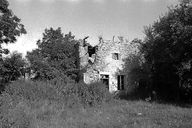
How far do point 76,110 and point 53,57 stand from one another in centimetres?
2087

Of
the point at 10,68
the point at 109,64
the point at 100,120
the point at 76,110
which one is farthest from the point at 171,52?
the point at 10,68

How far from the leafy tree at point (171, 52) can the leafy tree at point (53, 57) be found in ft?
36.0

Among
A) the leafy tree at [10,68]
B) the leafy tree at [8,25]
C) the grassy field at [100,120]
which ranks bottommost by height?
the grassy field at [100,120]

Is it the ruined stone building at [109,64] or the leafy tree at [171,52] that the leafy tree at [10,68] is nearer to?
the ruined stone building at [109,64]

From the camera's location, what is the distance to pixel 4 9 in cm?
2123

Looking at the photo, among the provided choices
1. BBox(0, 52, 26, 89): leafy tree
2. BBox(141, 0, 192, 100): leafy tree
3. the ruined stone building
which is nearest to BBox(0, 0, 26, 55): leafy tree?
BBox(0, 52, 26, 89): leafy tree

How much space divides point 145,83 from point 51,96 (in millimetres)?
10481

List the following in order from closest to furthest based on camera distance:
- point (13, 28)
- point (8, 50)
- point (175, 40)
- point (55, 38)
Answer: point (175, 40)
point (13, 28)
point (8, 50)
point (55, 38)

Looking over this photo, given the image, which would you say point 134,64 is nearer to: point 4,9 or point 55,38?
point 4,9

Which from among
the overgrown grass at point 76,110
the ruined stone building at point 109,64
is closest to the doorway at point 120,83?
the ruined stone building at point 109,64

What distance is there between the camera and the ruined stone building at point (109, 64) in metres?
23.2

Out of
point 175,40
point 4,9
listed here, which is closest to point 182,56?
point 175,40

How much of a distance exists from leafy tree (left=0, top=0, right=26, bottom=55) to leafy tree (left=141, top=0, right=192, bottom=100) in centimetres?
1134

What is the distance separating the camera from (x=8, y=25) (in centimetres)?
2027
